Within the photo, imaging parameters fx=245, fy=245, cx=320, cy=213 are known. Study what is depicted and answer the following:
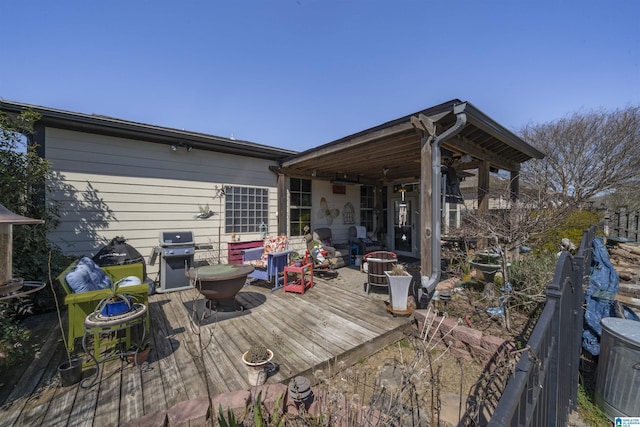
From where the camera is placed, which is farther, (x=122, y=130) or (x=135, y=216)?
(x=135, y=216)

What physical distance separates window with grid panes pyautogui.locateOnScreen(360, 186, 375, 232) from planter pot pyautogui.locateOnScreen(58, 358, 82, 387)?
7.82 meters

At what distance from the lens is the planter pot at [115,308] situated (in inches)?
93.2

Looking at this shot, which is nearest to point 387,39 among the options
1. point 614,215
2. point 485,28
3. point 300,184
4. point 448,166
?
point 485,28

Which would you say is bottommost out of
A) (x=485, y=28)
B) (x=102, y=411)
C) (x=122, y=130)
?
(x=102, y=411)

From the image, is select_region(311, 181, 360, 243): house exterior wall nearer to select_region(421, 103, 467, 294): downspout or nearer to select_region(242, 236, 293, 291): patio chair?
select_region(242, 236, 293, 291): patio chair

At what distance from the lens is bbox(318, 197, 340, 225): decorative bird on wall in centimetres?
778

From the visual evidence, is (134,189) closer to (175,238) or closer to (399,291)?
(175,238)

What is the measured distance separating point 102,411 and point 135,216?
3894mm

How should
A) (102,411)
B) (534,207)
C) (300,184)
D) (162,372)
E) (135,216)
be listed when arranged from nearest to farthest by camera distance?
(102,411) → (162,372) → (534,207) → (135,216) → (300,184)

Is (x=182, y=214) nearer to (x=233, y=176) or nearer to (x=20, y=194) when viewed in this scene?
(x=233, y=176)

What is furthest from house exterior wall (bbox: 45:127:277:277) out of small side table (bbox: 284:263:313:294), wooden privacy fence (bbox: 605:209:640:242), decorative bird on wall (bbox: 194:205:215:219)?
wooden privacy fence (bbox: 605:209:640:242)

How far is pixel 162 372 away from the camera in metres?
2.41

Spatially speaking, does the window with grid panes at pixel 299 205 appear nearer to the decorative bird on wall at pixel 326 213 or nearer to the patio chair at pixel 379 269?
the decorative bird on wall at pixel 326 213

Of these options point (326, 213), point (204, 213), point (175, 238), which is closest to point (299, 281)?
point (175, 238)
